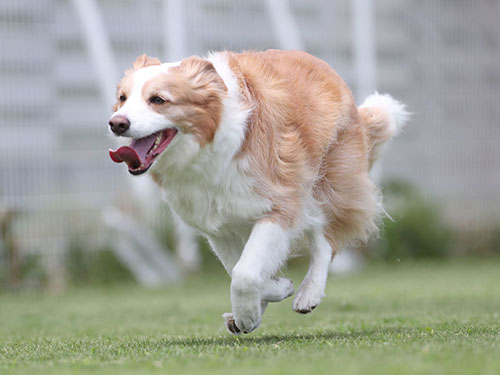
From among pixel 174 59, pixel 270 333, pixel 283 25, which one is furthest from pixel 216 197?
pixel 283 25

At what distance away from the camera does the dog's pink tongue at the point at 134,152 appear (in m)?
4.23

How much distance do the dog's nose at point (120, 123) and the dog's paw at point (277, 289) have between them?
116cm

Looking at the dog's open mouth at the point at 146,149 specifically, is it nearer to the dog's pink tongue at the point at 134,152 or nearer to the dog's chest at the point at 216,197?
the dog's pink tongue at the point at 134,152

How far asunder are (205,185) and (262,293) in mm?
660

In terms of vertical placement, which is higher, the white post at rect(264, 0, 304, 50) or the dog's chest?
the dog's chest

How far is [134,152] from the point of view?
4.24 m

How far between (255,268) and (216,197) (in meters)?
0.42

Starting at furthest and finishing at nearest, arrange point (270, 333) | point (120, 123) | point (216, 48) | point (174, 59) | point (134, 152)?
point (216, 48) < point (174, 59) < point (270, 333) < point (134, 152) < point (120, 123)

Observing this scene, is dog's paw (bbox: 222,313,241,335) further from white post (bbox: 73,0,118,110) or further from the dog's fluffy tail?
white post (bbox: 73,0,118,110)

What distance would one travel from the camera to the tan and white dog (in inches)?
170

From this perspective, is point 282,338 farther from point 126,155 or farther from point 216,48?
point 216,48

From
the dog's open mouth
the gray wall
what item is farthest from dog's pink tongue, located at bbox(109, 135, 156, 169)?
the gray wall

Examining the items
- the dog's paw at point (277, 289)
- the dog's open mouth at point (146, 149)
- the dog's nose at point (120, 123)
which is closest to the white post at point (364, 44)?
the dog's paw at point (277, 289)

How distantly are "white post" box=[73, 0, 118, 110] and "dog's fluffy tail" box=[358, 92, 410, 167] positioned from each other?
7.46 metres
